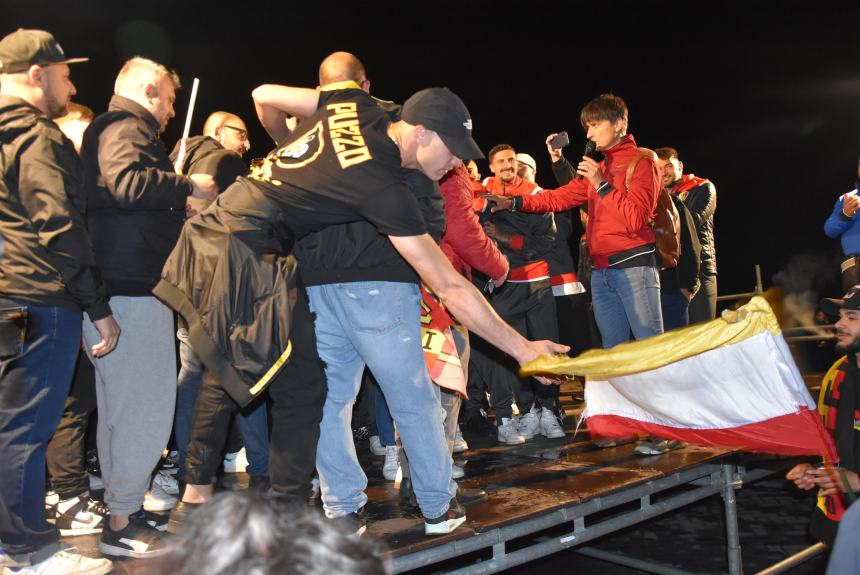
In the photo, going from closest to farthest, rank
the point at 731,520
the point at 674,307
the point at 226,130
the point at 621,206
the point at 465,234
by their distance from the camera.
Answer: the point at 465,234 < the point at 226,130 < the point at 731,520 < the point at 621,206 < the point at 674,307

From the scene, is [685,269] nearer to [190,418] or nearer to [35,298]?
[190,418]

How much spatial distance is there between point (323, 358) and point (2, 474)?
1.14 meters

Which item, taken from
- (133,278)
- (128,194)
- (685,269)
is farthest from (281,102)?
(685,269)

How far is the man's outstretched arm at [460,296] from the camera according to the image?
2600mm

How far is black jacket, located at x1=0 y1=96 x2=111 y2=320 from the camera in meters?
2.54

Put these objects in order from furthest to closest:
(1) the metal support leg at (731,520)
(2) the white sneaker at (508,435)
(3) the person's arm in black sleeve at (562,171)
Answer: (3) the person's arm in black sleeve at (562,171) < (2) the white sneaker at (508,435) < (1) the metal support leg at (731,520)

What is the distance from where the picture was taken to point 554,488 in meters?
3.70

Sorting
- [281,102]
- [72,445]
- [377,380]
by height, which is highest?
[281,102]

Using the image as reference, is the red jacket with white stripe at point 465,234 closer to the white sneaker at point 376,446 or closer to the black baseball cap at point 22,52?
the black baseball cap at point 22,52

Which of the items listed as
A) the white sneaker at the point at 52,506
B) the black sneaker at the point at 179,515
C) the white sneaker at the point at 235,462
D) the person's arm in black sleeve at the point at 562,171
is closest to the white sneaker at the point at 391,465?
the white sneaker at the point at 235,462

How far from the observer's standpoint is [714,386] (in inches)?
117

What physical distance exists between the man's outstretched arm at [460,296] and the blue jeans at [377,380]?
26 cm

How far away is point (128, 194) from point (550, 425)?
11.2ft

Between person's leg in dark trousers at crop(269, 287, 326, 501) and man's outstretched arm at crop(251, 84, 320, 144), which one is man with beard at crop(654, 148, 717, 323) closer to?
man's outstretched arm at crop(251, 84, 320, 144)
